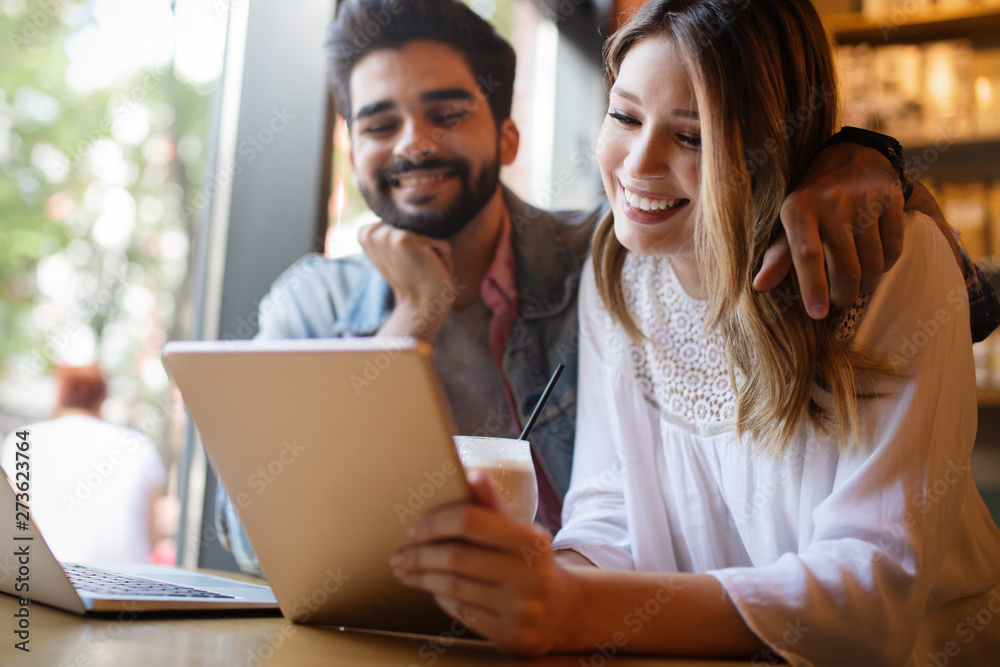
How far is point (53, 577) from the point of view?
0.85 meters

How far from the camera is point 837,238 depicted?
3.14 ft

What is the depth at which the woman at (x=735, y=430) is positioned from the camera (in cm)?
80

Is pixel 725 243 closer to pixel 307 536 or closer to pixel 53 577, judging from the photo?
pixel 307 536

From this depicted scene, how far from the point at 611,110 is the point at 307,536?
0.81 m

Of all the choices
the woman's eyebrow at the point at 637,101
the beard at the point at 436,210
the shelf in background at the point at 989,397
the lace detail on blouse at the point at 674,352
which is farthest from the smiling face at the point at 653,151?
the shelf in background at the point at 989,397

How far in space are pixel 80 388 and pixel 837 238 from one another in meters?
2.49

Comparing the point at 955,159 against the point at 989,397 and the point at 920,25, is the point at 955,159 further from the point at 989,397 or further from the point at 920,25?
the point at 989,397

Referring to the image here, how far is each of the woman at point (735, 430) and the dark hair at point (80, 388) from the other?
1905 mm

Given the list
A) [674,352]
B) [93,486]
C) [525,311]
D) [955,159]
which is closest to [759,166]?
[674,352]

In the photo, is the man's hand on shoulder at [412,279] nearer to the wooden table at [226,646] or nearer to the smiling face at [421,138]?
the smiling face at [421,138]

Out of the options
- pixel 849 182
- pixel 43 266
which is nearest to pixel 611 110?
pixel 849 182

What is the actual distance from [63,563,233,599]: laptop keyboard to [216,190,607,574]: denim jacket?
533mm

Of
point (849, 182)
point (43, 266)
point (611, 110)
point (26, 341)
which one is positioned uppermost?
point (611, 110)

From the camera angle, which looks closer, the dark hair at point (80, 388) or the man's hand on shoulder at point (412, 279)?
the man's hand on shoulder at point (412, 279)
